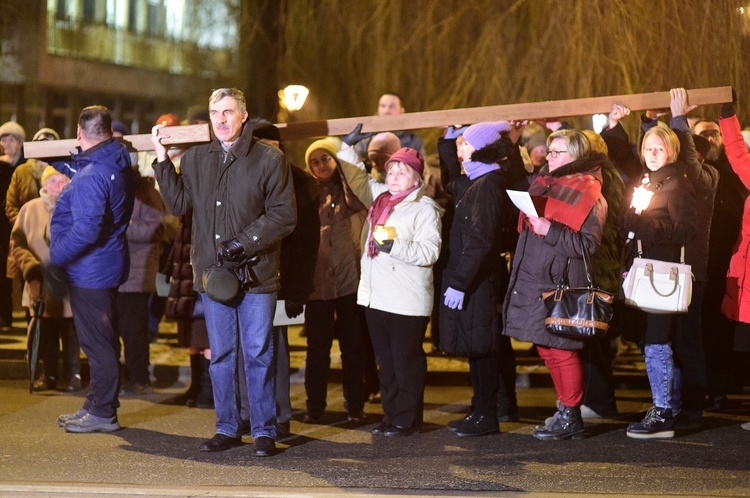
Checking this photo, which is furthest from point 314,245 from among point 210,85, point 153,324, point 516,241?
point 210,85

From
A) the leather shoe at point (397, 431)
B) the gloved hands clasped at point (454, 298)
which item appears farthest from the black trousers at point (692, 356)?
the leather shoe at point (397, 431)

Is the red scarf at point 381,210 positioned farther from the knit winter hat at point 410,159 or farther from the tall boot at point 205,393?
the tall boot at point 205,393

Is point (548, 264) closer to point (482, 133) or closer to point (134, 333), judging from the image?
point (482, 133)

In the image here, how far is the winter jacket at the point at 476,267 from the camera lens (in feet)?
25.1

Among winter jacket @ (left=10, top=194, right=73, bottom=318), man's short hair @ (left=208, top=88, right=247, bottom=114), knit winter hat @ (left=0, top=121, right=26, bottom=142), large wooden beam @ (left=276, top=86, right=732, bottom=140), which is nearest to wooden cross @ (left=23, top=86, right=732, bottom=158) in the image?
large wooden beam @ (left=276, top=86, right=732, bottom=140)

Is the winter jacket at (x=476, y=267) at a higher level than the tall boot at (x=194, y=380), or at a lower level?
higher

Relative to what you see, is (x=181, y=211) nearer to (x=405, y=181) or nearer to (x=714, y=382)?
(x=405, y=181)

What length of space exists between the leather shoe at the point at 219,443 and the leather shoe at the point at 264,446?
186mm

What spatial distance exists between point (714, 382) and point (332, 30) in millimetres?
6442

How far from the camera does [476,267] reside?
7613 mm

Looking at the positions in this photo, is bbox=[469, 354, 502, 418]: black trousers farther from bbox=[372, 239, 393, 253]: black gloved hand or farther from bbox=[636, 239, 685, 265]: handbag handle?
bbox=[636, 239, 685, 265]: handbag handle

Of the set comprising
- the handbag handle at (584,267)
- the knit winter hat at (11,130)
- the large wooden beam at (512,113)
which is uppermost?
the knit winter hat at (11,130)

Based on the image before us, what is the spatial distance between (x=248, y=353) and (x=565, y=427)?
2073mm

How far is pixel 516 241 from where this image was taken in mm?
8250
